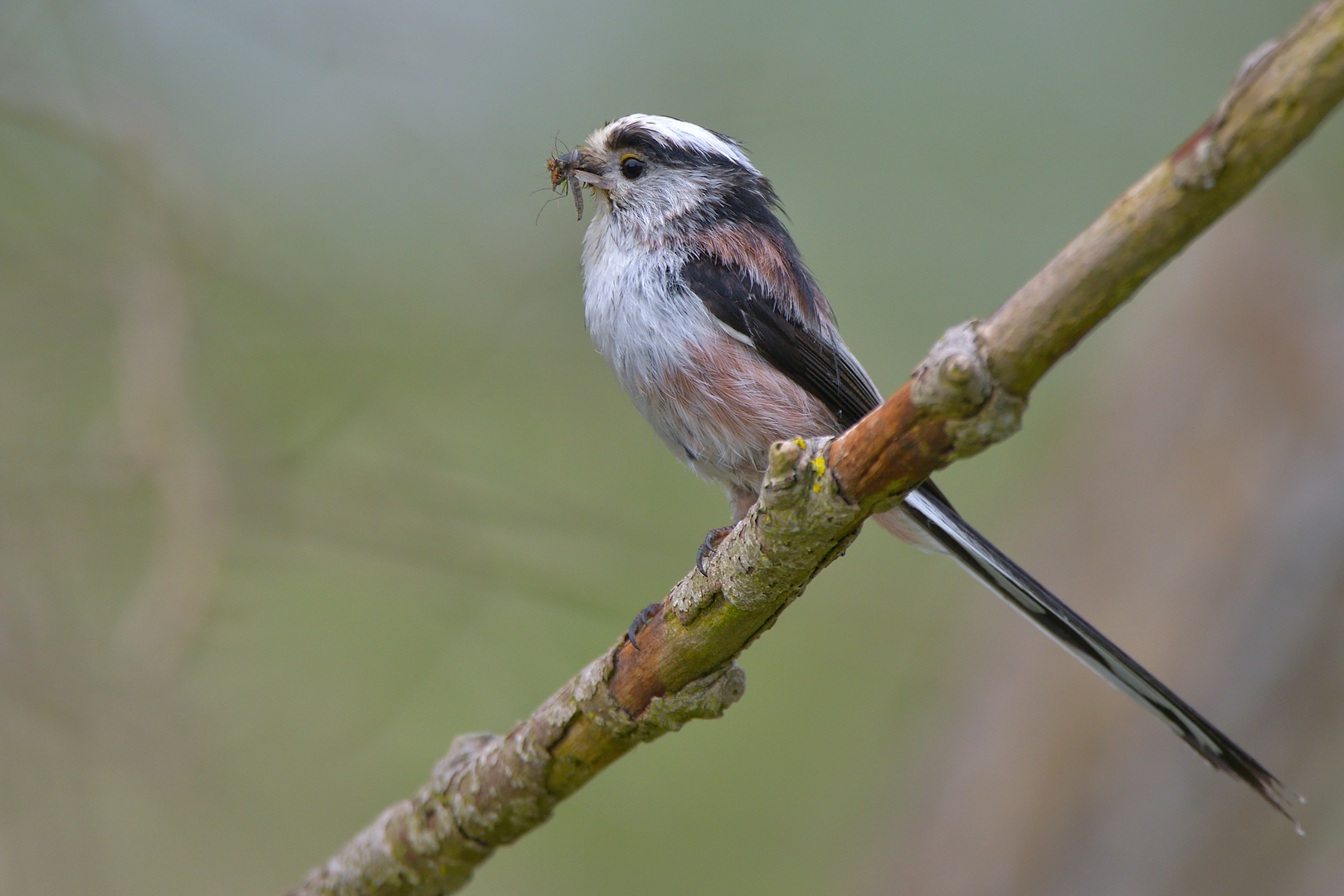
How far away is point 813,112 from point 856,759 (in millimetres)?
6198

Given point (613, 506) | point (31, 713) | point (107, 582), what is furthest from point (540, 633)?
point (31, 713)

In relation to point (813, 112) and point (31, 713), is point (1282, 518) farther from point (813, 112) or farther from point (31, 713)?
point (31, 713)

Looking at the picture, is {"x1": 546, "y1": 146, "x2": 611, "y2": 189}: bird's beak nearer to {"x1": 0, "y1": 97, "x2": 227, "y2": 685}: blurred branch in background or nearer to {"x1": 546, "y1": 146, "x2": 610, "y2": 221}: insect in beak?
{"x1": 546, "y1": 146, "x2": 610, "y2": 221}: insect in beak

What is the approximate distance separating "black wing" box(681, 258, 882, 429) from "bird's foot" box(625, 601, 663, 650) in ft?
2.89

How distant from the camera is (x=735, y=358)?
3039 millimetres

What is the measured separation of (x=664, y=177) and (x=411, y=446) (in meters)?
1.87

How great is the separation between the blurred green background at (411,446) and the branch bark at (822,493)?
1087mm

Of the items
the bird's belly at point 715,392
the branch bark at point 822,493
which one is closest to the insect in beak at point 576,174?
the bird's belly at point 715,392

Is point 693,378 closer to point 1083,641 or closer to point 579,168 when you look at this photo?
point 579,168

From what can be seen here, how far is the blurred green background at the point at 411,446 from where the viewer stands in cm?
393

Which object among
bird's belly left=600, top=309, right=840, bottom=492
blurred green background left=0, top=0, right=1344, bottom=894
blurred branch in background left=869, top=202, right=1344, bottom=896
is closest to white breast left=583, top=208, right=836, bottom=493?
bird's belly left=600, top=309, right=840, bottom=492

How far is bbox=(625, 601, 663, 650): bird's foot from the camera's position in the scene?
2.67 meters

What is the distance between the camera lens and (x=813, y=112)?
4.97 metres

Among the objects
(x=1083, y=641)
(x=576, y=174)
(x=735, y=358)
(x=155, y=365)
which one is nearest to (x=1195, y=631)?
(x=1083, y=641)
